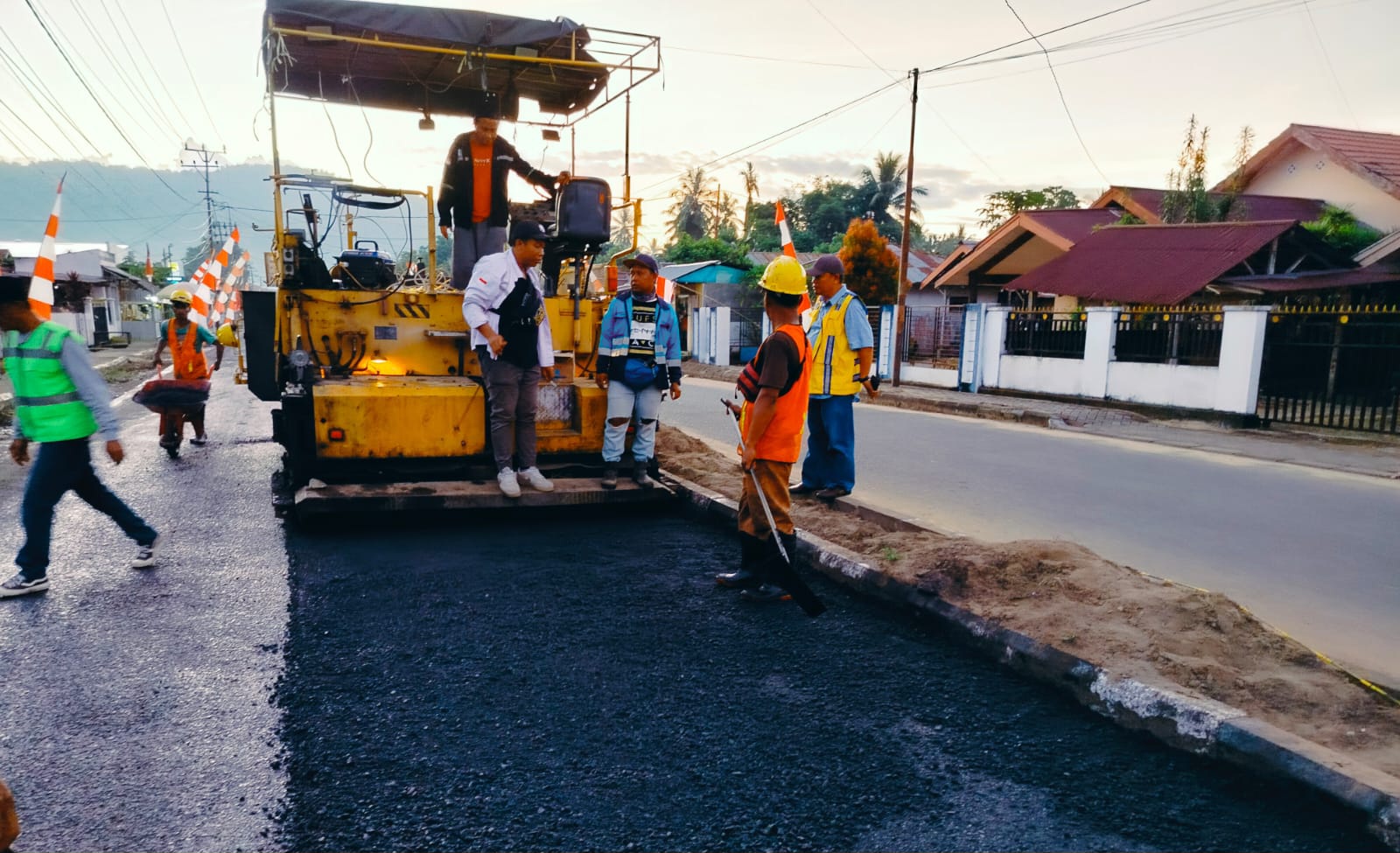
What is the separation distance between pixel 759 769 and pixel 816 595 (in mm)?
1807

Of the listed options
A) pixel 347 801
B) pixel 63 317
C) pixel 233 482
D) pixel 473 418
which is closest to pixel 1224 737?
pixel 347 801

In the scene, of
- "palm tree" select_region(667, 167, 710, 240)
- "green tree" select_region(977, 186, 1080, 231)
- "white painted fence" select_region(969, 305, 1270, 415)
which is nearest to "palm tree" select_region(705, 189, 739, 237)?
"palm tree" select_region(667, 167, 710, 240)

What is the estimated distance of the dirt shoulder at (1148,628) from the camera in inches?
122

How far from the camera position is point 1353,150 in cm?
1912

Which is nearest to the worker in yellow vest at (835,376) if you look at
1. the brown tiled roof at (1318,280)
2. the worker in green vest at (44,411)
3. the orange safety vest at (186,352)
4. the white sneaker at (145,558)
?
the white sneaker at (145,558)

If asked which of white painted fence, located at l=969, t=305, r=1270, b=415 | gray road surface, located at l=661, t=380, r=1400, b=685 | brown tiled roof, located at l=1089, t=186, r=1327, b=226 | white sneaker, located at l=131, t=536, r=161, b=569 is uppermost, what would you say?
brown tiled roof, located at l=1089, t=186, r=1327, b=226

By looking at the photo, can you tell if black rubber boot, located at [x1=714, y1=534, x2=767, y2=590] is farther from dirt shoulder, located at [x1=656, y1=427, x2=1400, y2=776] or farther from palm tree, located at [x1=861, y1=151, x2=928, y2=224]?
palm tree, located at [x1=861, y1=151, x2=928, y2=224]

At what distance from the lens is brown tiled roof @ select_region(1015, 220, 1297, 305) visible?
591 inches

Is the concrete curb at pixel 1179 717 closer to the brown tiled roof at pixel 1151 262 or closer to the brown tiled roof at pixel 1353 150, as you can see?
the brown tiled roof at pixel 1151 262

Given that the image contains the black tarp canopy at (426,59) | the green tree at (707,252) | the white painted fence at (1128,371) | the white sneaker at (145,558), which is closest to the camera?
the white sneaker at (145,558)

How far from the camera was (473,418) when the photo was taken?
18.9ft

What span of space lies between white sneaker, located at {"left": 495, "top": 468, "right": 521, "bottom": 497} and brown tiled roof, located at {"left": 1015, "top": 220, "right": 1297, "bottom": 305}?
13113 mm

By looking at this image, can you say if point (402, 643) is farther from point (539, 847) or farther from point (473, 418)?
point (473, 418)

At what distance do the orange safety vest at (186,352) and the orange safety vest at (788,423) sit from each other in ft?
22.8
